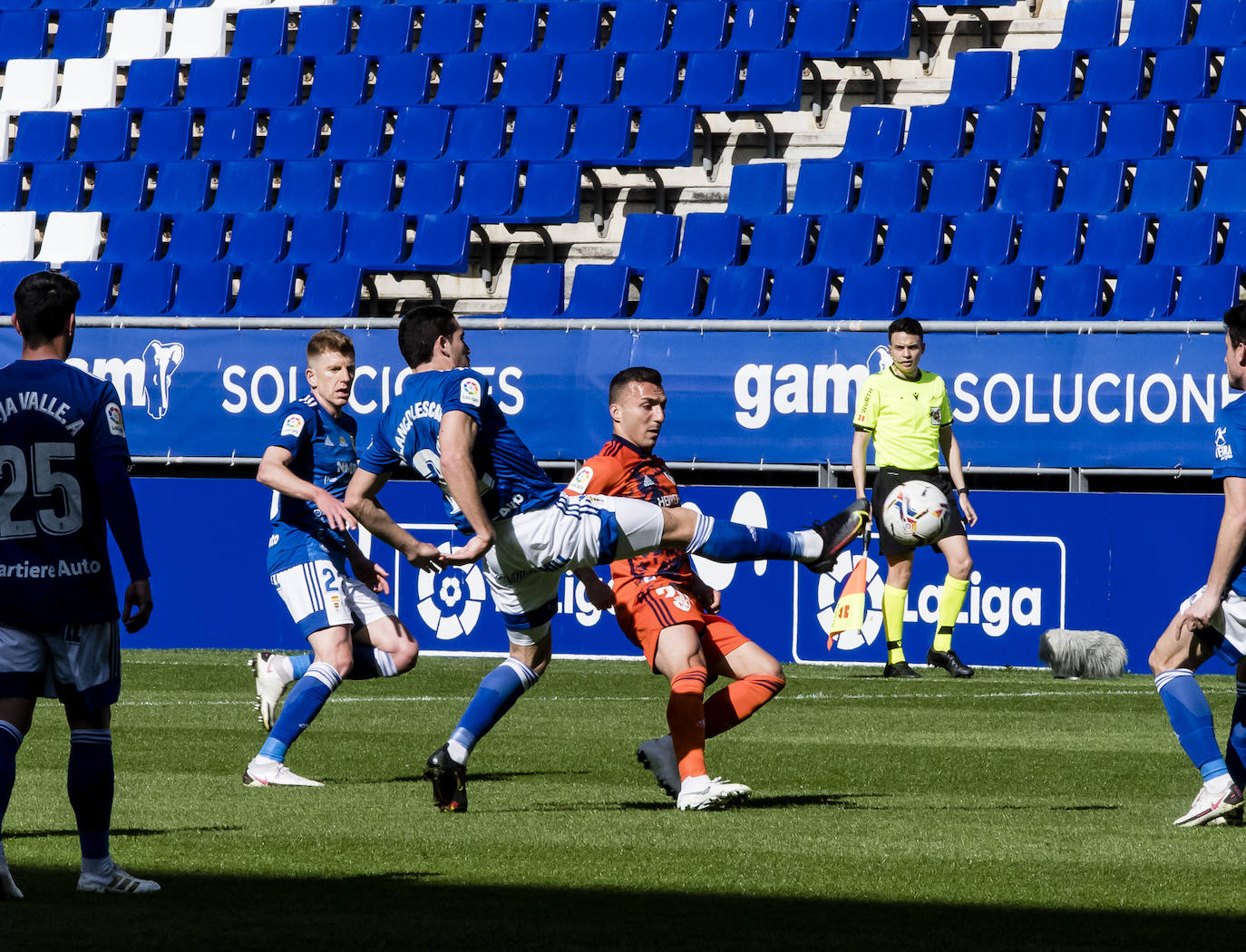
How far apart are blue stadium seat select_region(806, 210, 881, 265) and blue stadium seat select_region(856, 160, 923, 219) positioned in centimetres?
27

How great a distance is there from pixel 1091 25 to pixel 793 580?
24.0 ft

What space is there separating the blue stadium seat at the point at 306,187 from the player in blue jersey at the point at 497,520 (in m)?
13.6

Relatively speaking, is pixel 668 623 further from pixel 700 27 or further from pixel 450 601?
pixel 700 27

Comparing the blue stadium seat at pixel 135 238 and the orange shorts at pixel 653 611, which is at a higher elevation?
the blue stadium seat at pixel 135 238

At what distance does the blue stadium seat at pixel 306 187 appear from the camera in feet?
69.7

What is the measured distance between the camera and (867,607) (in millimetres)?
15125

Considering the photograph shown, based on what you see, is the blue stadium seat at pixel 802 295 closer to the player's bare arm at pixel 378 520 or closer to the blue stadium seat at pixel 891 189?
the blue stadium seat at pixel 891 189

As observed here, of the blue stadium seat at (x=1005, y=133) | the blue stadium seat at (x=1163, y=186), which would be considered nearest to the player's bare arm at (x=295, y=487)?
the blue stadium seat at (x=1163, y=186)

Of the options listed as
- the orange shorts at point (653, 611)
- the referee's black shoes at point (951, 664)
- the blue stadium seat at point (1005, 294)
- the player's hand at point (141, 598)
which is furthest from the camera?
the blue stadium seat at point (1005, 294)

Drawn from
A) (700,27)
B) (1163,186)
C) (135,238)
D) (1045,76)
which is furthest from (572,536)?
(135,238)

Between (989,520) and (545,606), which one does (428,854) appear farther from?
(989,520)

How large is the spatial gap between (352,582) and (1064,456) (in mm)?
7315


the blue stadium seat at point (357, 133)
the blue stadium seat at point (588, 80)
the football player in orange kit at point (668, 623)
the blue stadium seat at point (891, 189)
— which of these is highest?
the blue stadium seat at point (588, 80)

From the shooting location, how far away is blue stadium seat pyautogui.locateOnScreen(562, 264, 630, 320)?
18.8 meters
